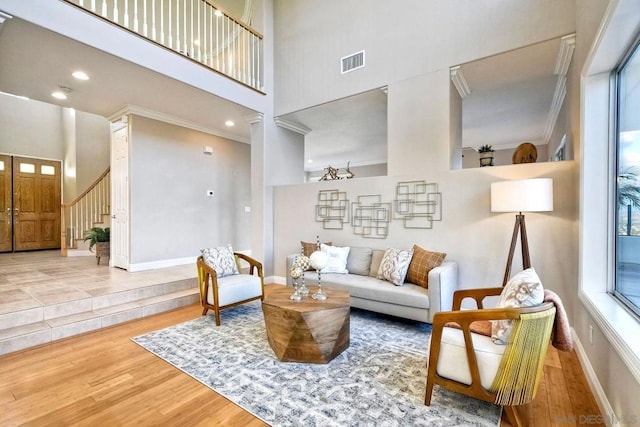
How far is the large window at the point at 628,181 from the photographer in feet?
6.31

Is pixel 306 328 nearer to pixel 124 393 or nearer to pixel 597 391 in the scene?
pixel 124 393

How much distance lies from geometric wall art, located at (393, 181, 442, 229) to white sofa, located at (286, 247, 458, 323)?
0.63m

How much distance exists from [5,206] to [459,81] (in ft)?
31.8

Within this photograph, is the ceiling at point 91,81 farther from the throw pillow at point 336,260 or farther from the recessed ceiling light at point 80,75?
the throw pillow at point 336,260

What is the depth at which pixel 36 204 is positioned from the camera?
7223 mm

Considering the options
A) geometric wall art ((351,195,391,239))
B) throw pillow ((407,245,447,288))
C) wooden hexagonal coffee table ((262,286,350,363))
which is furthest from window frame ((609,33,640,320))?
geometric wall art ((351,195,391,239))

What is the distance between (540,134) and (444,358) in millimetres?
7081

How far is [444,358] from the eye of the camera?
1.85 metres

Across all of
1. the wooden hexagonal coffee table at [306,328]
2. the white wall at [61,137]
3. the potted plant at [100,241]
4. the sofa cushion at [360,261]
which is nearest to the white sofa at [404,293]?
the sofa cushion at [360,261]

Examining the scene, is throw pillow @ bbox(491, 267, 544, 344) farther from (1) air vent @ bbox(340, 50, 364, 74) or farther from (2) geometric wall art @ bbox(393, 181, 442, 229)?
(1) air vent @ bbox(340, 50, 364, 74)

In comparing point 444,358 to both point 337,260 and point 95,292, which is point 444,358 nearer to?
point 337,260

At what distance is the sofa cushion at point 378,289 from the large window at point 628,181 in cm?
146

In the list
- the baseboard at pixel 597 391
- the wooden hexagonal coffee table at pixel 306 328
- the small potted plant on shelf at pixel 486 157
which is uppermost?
the small potted plant on shelf at pixel 486 157

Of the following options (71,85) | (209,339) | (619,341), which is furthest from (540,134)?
(71,85)
